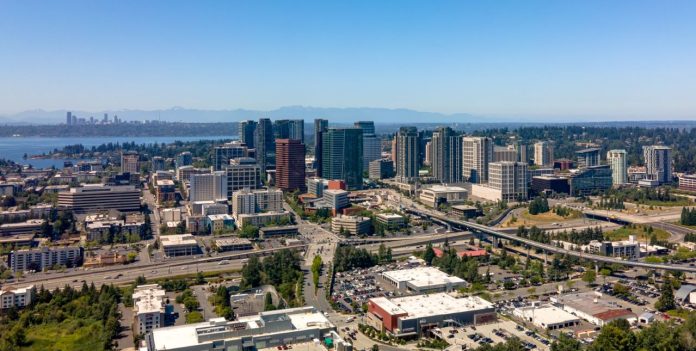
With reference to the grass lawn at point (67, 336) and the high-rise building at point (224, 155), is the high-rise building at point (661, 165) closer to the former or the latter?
the high-rise building at point (224, 155)

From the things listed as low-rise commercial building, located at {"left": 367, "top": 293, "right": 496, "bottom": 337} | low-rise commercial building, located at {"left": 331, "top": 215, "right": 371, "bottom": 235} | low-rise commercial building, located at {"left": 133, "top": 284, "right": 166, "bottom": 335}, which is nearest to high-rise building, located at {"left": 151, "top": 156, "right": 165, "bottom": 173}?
low-rise commercial building, located at {"left": 331, "top": 215, "right": 371, "bottom": 235}

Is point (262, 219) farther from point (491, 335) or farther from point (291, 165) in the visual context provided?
point (491, 335)

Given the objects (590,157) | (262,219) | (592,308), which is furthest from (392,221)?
(590,157)

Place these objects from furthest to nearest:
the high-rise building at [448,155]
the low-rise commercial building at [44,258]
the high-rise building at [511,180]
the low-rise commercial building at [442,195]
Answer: the high-rise building at [448,155], the high-rise building at [511,180], the low-rise commercial building at [442,195], the low-rise commercial building at [44,258]

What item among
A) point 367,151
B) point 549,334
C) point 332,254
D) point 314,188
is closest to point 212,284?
point 332,254

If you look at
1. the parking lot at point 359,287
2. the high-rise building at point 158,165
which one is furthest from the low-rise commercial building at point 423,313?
the high-rise building at point 158,165
